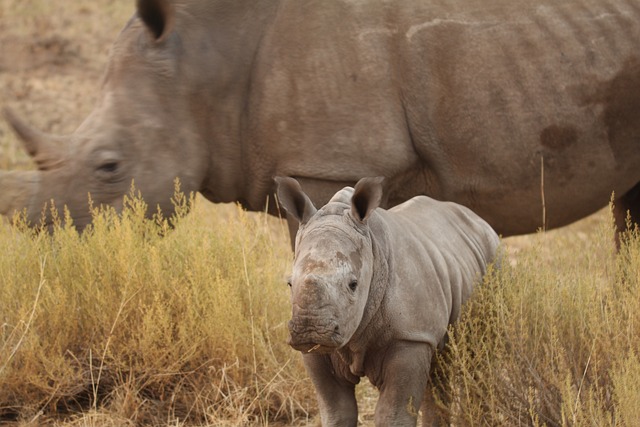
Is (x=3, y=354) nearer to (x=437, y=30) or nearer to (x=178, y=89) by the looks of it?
(x=178, y=89)

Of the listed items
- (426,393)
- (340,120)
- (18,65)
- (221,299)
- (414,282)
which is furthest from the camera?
(18,65)

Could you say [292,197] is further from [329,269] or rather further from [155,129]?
[155,129]

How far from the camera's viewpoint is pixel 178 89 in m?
5.97

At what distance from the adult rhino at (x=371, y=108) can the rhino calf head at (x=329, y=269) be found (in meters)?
1.57

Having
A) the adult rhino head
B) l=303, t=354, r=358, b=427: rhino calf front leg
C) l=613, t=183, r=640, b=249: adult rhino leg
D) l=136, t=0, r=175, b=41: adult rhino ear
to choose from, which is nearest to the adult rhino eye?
the adult rhino head

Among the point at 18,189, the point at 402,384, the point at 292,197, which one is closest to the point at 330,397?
the point at 402,384

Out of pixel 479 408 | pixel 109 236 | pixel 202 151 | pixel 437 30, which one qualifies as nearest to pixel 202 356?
pixel 109 236

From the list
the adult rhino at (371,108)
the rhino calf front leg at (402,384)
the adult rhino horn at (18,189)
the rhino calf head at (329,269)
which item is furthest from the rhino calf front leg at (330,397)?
the adult rhino horn at (18,189)

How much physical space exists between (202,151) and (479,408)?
2181 mm

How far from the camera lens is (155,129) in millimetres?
5930

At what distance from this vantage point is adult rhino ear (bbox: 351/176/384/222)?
4.05 meters

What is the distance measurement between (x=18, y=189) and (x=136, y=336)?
3.33ft

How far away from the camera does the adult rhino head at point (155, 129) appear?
586 cm

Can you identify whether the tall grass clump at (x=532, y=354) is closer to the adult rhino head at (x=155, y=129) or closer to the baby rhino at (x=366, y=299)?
the baby rhino at (x=366, y=299)
